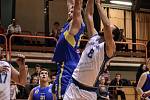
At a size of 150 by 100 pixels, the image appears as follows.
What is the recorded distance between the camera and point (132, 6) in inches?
985

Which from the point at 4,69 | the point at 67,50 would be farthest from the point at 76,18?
the point at 4,69

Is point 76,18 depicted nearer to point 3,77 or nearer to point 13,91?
point 3,77

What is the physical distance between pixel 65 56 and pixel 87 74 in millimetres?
514

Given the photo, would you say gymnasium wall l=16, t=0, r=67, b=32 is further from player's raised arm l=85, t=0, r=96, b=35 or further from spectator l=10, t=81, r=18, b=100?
player's raised arm l=85, t=0, r=96, b=35

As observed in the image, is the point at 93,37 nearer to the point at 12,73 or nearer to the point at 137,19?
the point at 12,73

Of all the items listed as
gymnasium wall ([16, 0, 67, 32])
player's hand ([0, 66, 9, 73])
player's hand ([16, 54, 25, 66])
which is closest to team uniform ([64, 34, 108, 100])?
player's hand ([16, 54, 25, 66])

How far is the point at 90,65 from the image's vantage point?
507 cm

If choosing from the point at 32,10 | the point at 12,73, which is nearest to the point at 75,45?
the point at 12,73

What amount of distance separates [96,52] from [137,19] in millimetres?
20645

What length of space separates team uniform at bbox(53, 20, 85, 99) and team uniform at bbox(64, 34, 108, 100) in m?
0.34

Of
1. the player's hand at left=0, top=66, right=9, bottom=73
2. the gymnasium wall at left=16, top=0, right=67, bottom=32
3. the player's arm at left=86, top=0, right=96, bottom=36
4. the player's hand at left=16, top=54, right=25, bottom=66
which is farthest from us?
the gymnasium wall at left=16, top=0, right=67, bottom=32

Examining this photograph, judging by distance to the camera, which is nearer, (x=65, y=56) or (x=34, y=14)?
(x=65, y=56)

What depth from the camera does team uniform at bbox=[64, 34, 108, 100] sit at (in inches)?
199

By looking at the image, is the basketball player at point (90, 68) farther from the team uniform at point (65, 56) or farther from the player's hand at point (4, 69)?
the player's hand at point (4, 69)
